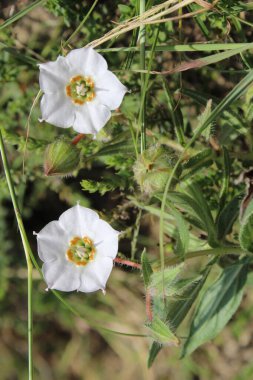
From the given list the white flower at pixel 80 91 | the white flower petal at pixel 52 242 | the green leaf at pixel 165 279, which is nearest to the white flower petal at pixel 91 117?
the white flower at pixel 80 91

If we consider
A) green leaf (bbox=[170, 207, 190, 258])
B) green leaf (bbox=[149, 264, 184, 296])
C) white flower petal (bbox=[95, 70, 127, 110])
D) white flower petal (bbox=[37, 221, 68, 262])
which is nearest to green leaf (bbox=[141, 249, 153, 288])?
green leaf (bbox=[149, 264, 184, 296])

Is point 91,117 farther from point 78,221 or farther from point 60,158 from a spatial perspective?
point 78,221

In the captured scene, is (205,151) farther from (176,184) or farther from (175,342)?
(175,342)

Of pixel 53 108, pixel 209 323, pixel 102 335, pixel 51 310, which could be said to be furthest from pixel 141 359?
pixel 53 108

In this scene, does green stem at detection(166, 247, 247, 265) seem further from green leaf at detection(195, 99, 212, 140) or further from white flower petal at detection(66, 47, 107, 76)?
white flower petal at detection(66, 47, 107, 76)

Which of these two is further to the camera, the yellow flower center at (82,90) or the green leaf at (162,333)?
the yellow flower center at (82,90)

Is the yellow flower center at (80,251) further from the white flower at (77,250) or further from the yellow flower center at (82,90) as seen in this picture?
the yellow flower center at (82,90)
